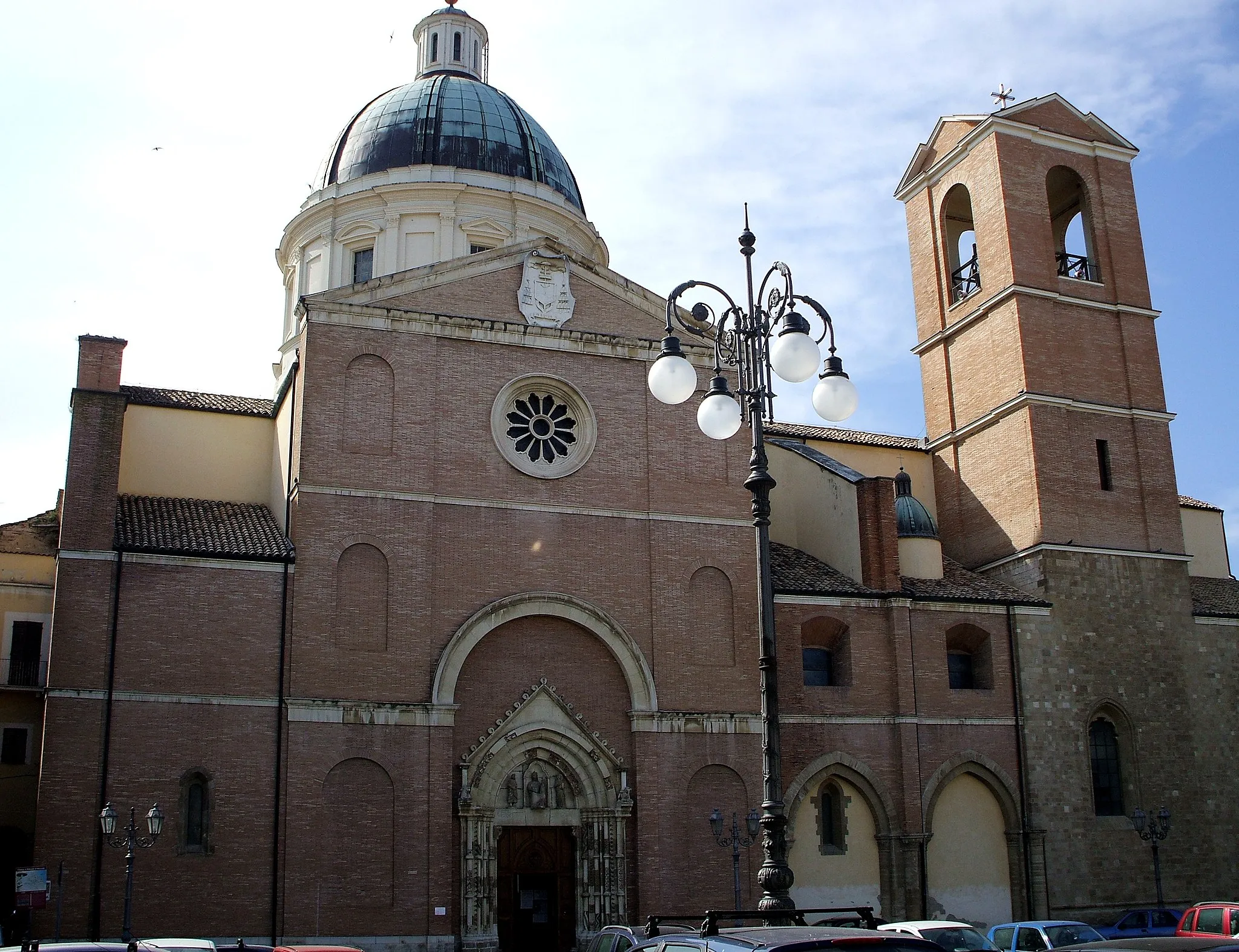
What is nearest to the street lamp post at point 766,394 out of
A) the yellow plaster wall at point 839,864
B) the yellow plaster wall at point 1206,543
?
the yellow plaster wall at point 839,864

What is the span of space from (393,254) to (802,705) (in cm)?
1518

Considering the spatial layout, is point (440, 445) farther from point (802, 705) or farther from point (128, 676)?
point (802, 705)

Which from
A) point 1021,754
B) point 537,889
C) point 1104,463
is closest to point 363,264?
point 537,889

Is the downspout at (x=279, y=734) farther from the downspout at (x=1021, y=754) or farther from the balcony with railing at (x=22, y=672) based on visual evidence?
the downspout at (x=1021, y=754)

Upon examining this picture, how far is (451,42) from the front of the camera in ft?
130

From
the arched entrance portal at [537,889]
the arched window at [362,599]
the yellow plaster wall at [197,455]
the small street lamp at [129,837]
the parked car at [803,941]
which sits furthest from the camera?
the yellow plaster wall at [197,455]

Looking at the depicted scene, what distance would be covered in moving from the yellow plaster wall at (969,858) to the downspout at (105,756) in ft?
50.7

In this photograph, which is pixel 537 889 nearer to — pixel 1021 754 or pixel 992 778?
pixel 992 778

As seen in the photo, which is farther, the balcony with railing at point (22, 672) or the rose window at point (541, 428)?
the balcony with railing at point (22, 672)

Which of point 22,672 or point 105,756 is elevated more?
point 22,672

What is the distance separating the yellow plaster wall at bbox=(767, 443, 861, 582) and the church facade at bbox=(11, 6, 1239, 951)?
11 centimetres

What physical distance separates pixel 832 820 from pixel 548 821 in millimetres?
6129

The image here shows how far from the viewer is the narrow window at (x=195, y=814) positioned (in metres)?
22.3

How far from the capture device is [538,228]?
34875 millimetres
